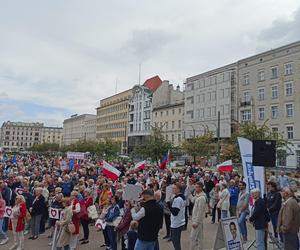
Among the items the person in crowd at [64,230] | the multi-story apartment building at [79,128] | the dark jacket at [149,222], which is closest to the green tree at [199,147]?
the person in crowd at [64,230]

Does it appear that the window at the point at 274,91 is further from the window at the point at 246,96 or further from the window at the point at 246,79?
the window at the point at 246,79

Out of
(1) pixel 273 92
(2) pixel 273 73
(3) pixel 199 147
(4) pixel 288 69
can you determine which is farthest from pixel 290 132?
(3) pixel 199 147

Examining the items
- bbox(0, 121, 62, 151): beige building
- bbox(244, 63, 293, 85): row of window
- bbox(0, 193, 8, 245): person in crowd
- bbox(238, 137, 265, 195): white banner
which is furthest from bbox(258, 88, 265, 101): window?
bbox(0, 121, 62, 151): beige building

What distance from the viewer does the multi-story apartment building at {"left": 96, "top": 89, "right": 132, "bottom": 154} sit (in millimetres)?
93119

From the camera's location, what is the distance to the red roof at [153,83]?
3314 inches

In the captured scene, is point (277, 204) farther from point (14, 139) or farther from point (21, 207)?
point (14, 139)

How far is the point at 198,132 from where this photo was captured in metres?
63.3

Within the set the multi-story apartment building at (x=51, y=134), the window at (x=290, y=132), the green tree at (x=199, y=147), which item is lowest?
the green tree at (x=199, y=147)

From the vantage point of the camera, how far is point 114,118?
330 feet

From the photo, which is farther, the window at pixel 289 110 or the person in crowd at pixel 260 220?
the window at pixel 289 110

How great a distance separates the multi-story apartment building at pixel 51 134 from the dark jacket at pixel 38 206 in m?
186

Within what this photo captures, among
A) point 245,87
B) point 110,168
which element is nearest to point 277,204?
point 110,168

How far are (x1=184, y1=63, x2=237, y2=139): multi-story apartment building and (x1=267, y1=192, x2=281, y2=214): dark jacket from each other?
153ft

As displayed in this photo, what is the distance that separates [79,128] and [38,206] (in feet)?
411
